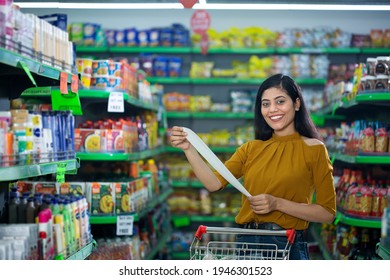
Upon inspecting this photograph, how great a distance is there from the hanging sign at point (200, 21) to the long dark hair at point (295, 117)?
413cm

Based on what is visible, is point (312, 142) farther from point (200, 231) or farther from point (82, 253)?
point (82, 253)

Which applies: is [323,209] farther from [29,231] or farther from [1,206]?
[1,206]

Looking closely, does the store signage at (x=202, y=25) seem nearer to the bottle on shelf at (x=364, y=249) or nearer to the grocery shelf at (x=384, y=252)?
the bottle on shelf at (x=364, y=249)

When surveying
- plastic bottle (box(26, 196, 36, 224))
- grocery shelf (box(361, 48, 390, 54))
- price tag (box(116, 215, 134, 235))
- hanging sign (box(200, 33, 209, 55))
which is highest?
hanging sign (box(200, 33, 209, 55))

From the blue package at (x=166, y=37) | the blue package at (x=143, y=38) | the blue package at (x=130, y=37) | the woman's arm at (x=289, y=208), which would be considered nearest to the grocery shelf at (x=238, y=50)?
the blue package at (x=166, y=37)

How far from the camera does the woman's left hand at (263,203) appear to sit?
2.46 meters

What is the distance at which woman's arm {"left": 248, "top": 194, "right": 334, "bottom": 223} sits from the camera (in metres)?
2.47

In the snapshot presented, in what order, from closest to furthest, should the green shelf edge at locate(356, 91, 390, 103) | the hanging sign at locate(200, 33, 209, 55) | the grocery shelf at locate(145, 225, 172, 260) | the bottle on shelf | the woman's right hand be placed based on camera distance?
1. the woman's right hand
2. the green shelf edge at locate(356, 91, 390, 103)
3. the bottle on shelf
4. the grocery shelf at locate(145, 225, 172, 260)
5. the hanging sign at locate(200, 33, 209, 55)

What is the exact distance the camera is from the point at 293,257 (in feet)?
8.47

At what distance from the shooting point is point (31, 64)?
7.68 feet

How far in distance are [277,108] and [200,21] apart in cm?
423

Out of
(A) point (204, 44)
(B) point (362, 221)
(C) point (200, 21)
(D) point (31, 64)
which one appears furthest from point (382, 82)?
(A) point (204, 44)

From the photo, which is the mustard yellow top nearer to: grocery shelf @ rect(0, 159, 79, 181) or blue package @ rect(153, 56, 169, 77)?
grocery shelf @ rect(0, 159, 79, 181)

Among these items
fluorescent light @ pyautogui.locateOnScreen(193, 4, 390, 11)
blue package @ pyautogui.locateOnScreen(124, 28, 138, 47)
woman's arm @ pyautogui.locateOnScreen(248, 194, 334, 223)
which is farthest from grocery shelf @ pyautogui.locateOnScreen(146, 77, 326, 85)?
woman's arm @ pyautogui.locateOnScreen(248, 194, 334, 223)
